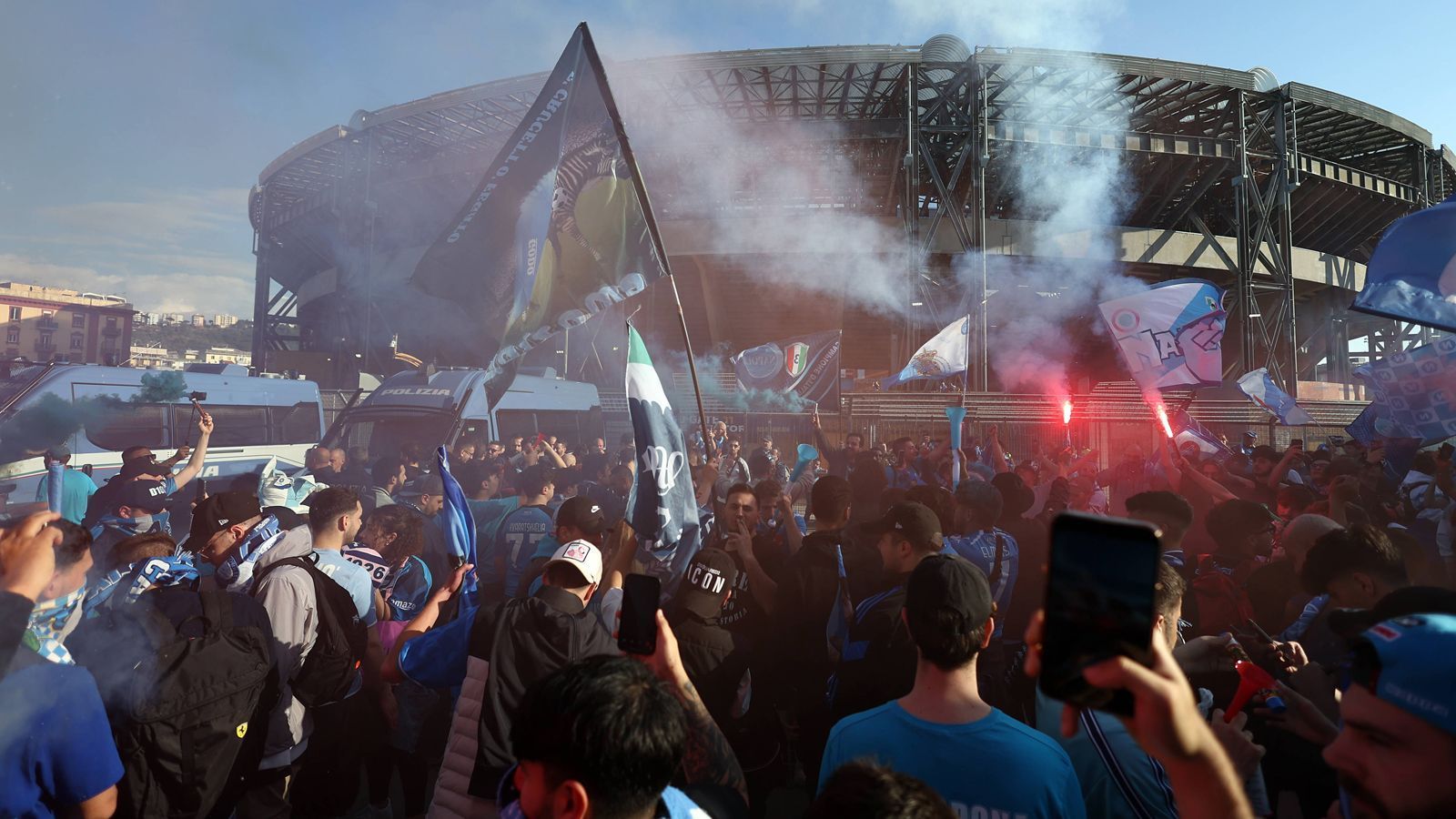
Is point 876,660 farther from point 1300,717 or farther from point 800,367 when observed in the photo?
point 800,367

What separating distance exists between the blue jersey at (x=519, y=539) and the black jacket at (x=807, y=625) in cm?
194

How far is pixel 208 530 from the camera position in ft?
11.1

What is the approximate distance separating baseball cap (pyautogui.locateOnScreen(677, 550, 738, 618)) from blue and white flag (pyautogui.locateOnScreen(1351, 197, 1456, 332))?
4.10 meters

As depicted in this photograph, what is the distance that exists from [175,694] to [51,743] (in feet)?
1.45

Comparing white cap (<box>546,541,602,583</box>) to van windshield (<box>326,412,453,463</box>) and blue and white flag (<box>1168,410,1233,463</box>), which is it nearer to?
blue and white flag (<box>1168,410,1233,463</box>)

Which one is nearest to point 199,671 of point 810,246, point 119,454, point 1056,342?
point 119,454

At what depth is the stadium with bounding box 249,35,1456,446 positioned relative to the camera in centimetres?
1777

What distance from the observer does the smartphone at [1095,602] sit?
2.46 ft

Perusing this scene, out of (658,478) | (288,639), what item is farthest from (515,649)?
(658,478)

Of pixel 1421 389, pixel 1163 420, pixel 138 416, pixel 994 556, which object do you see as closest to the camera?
pixel 994 556

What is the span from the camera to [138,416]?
313 inches

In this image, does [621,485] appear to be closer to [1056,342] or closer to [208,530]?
[208,530]

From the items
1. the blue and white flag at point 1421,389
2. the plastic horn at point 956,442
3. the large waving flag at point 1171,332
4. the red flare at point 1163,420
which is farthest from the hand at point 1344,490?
the plastic horn at point 956,442

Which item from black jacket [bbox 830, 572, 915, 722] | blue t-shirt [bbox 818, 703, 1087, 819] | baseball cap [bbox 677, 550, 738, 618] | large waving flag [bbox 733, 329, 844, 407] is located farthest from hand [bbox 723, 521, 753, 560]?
large waving flag [bbox 733, 329, 844, 407]
